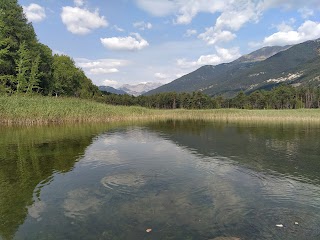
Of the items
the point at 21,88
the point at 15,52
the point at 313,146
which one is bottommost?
the point at 313,146

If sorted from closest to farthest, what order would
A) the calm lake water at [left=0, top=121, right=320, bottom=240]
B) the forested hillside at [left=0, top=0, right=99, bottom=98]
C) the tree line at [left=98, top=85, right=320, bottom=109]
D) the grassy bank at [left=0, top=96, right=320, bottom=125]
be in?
the calm lake water at [left=0, top=121, right=320, bottom=240] → the grassy bank at [left=0, top=96, right=320, bottom=125] → the forested hillside at [left=0, top=0, right=99, bottom=98] → the tree line at [left=98, top=85, right=320, bottom=109]

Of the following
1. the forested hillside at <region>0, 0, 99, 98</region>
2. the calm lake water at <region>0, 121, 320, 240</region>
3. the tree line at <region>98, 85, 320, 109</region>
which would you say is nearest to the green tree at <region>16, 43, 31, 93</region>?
the forested hillside at <region>0, 0, 99, 98</region>

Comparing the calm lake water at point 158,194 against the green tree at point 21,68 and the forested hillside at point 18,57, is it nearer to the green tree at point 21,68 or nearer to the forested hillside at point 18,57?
the green tree at point 21,68

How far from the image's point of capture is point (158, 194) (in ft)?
31.3

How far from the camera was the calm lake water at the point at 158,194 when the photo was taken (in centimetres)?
696

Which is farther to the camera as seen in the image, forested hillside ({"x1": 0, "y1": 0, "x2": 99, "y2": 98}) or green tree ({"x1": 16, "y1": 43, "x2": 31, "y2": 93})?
green tree ({"x1": 16, "y1": 43, "x2": 31, "y2": 93})

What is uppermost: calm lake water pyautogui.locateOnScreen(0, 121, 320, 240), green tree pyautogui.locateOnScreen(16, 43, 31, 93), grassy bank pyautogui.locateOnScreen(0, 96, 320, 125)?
green tree pyautogui.locateOnScreen(16, 43, 31, 93)

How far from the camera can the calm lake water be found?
696 cm

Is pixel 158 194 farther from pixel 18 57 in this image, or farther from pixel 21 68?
pixel 18 57

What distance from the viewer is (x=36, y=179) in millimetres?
11461

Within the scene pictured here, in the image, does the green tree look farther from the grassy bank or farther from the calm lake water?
the calm lake water

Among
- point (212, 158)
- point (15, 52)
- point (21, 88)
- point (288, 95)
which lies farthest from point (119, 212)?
point (288, 95)

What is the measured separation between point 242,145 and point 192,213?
1394 centimetres

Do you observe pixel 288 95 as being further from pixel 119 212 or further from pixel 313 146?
pixel 119 212
